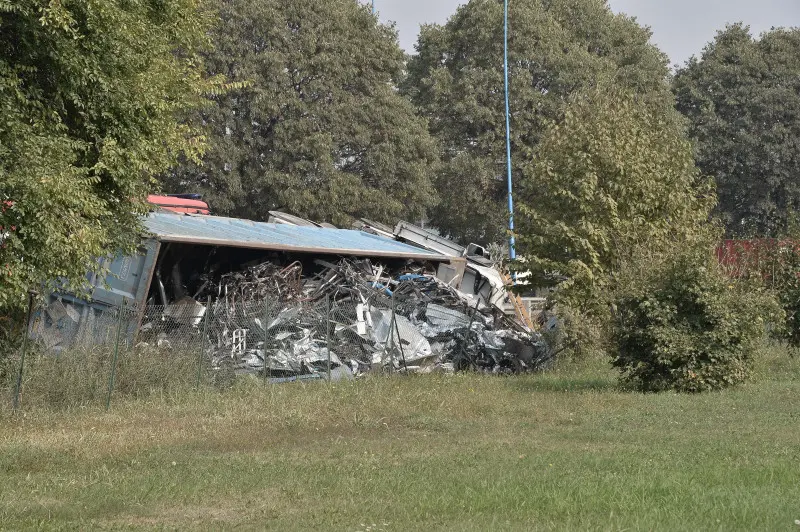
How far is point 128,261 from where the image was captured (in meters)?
21.3

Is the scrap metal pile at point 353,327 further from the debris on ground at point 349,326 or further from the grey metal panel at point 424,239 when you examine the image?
the grey metal panel at point 424,239

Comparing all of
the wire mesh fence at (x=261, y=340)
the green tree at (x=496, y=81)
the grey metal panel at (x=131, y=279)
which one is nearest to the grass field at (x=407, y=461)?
the wire mesh fence at (x=261, y=340)

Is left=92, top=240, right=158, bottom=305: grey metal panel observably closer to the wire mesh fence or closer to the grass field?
the wire mesh fence

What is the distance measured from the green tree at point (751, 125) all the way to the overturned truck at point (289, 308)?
24.5 metres

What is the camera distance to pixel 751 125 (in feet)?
156

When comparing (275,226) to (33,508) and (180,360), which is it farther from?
(33,508)

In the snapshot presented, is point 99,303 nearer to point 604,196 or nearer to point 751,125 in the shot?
point 604,196

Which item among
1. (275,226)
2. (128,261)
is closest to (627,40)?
(275,226)

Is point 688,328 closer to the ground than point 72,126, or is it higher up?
closer to the ground

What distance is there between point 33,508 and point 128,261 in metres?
12.3

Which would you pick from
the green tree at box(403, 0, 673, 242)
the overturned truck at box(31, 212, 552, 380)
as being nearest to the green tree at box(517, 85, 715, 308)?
the overturned truck at box(31, 212, 552, 380)

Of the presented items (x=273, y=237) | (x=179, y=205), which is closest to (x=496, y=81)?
(x=179, y=205)

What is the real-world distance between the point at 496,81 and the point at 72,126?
34445 mm

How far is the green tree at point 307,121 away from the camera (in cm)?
3931
